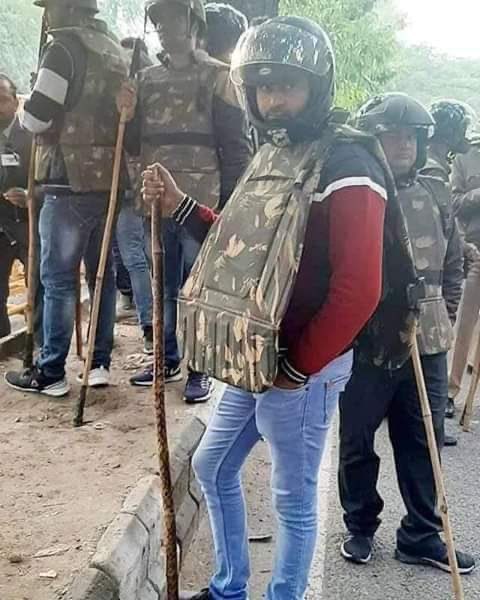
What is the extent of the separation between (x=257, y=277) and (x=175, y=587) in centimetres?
128

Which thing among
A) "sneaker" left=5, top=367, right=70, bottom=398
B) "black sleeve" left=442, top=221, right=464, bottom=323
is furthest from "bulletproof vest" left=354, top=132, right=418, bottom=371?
"sneaker" left=5, top=367, right=70, bottom=398

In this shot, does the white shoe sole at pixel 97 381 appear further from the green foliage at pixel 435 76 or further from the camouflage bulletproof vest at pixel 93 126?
the green foliage at pixel 435 76

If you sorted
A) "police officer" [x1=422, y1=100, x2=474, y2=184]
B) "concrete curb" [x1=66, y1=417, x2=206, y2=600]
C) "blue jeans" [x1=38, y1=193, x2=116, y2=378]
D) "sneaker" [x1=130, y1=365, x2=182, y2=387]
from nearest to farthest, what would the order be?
"concrete curb" [x1=66, y1=417, x2=206, y2=600], "blue jeans" [x1=38, y1=193, x2=116, y2=378], "police officer" [x1=422, y1=100, x2=474, y2=184], "sneaker" [x1=130, y1=365, x2=182, y2=387]

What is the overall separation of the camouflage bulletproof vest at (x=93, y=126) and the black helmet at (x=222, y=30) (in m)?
0.77

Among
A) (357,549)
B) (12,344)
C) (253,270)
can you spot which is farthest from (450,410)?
(253,270)

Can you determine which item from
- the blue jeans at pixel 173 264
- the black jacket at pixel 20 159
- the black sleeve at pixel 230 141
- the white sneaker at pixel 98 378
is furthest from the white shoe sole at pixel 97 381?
the black jacket at pixel 20 159

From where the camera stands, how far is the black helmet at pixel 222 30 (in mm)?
5043

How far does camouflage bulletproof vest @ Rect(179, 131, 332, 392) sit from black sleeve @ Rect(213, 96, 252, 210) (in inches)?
69.5

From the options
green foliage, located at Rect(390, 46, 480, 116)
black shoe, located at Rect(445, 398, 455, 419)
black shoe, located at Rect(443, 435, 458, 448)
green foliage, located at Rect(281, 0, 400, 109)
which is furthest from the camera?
green foliage, located at Rect(390, 46, 480, 116)

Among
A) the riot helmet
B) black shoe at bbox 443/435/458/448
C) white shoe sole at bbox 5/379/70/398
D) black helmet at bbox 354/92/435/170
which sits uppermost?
the riot helmet

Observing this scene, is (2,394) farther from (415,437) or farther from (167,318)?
(415,437)

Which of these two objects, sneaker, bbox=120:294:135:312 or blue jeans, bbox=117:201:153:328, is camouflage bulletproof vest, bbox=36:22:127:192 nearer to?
blue jeans, bbox=117:201:153:328

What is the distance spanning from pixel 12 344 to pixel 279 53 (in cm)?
389

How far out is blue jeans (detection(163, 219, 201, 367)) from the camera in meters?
4.55
